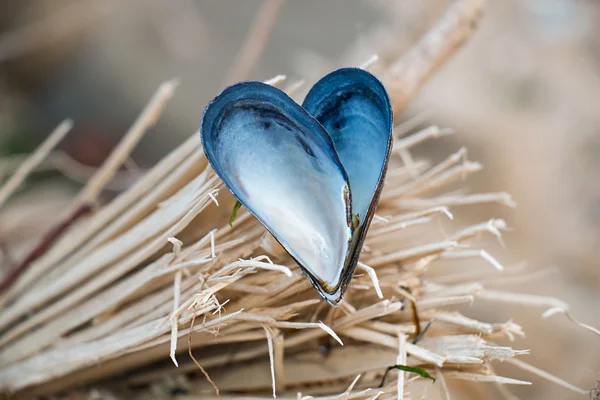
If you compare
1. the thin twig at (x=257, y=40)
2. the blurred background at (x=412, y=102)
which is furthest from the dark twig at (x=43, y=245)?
the thin twig at (x=257, y=40)

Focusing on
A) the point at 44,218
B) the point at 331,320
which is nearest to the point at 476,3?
the point at 331,320

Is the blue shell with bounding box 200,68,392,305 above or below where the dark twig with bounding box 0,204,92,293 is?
below

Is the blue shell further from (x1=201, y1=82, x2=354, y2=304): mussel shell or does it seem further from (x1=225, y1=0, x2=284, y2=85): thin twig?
(x1=225, y1=0, x2=284, y2=85): thin twig

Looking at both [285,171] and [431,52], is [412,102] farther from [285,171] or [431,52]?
[285,171]

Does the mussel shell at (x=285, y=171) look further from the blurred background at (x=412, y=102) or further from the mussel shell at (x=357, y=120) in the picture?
the blurred background at (x=412, y=102)

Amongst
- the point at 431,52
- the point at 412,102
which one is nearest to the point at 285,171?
the point at 431,52

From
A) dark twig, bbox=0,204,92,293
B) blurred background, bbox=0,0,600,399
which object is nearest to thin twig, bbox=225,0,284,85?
blurred background, bbox=0,0,600,399
